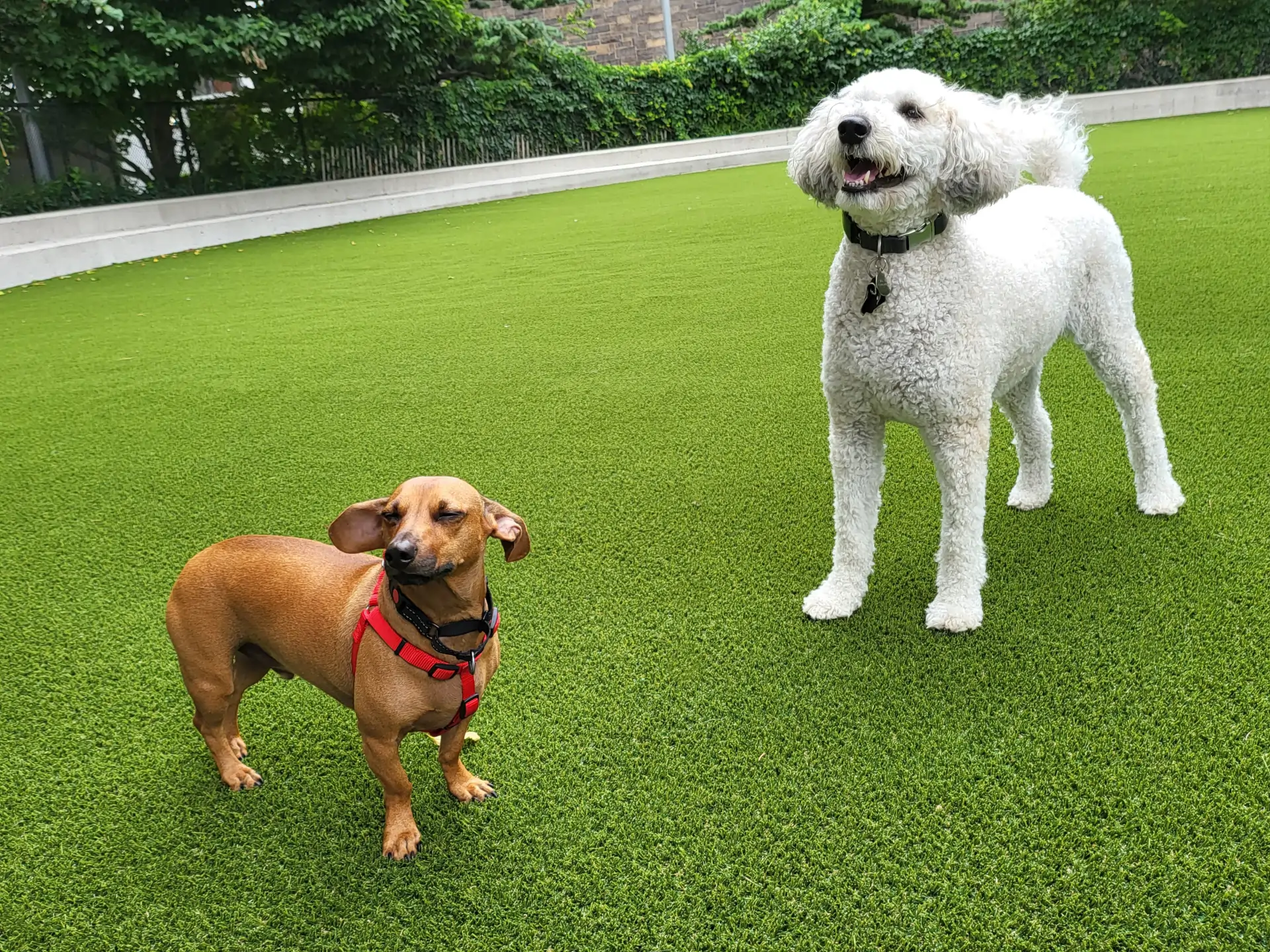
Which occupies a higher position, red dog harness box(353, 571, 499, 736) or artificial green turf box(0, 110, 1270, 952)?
red dog harness box(353, 571, 499, 736)

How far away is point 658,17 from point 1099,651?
25.5 meters

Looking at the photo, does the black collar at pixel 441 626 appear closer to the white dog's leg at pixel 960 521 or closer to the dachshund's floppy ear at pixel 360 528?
the dachshund's floppy ear at pixel 360 528

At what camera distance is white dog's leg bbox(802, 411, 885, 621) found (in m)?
2.46

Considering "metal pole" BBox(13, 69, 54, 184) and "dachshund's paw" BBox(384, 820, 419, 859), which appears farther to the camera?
"metal pole" BBox(13, 69, 54, 184)

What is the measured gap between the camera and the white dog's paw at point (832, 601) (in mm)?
2525

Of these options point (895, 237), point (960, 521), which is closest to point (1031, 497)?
point (960, 521)

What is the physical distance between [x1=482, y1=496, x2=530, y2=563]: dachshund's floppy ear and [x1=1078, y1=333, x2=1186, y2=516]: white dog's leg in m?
2.09

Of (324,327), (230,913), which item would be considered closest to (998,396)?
(230,913)

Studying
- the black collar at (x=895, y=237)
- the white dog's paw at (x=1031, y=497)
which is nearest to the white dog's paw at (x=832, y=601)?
the white dog's paw at (x=1031, y=497)

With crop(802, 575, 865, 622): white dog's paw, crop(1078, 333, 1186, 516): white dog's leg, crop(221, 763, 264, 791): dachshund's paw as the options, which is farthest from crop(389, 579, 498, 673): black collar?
crop(1078, 333, 1186, 516): white dog's leg

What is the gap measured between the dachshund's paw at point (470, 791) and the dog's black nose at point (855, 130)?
174 centimetres

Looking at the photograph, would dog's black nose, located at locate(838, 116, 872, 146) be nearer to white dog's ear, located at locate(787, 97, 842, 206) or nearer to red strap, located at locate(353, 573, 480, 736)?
white dog's ear, located at locate(787, 97, 842, 206)

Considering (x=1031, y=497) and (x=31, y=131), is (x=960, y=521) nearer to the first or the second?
(x=1031, y=497)

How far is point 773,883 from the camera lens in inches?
65.7
